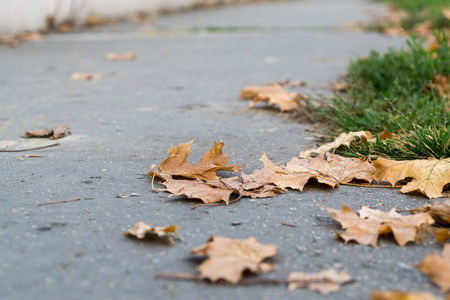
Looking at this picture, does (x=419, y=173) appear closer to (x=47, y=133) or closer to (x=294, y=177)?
(x=294, y=177)

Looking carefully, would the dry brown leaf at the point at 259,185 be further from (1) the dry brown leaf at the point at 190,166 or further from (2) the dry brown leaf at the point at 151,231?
(2) the dry brown leaf at the point at 151,231

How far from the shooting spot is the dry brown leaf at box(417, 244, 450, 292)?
4.28ft

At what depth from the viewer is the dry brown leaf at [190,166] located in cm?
200

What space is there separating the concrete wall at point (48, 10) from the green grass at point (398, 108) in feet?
12.8

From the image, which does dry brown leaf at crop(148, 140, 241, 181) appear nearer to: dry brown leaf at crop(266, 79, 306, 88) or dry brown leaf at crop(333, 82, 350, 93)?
dry brown leaf at crop(333, 82, 350, 93)

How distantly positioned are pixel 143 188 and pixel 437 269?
964mm

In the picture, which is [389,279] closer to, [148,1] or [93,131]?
[93,131]

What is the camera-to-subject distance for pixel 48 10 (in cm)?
675

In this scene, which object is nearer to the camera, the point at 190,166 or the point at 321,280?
the point at 321,280

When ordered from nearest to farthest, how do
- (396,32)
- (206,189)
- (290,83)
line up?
(206,189), (290,83), (396,32)

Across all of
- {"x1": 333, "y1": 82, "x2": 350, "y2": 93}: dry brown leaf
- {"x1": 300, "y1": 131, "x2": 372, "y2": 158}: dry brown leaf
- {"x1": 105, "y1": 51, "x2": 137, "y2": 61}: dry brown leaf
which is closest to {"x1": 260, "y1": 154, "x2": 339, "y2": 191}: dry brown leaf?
{"x1": 300, "y1": 131, "x2": 372, "y2": 158}: dry brown leaf

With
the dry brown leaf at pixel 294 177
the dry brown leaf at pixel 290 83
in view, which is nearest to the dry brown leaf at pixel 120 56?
the dry brown leaf at pixel 290 83

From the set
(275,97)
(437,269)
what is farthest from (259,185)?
(275,97)

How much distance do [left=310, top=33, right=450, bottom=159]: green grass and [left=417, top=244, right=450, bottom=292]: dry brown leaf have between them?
845mm
